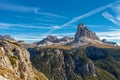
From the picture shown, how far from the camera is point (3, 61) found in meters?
194
